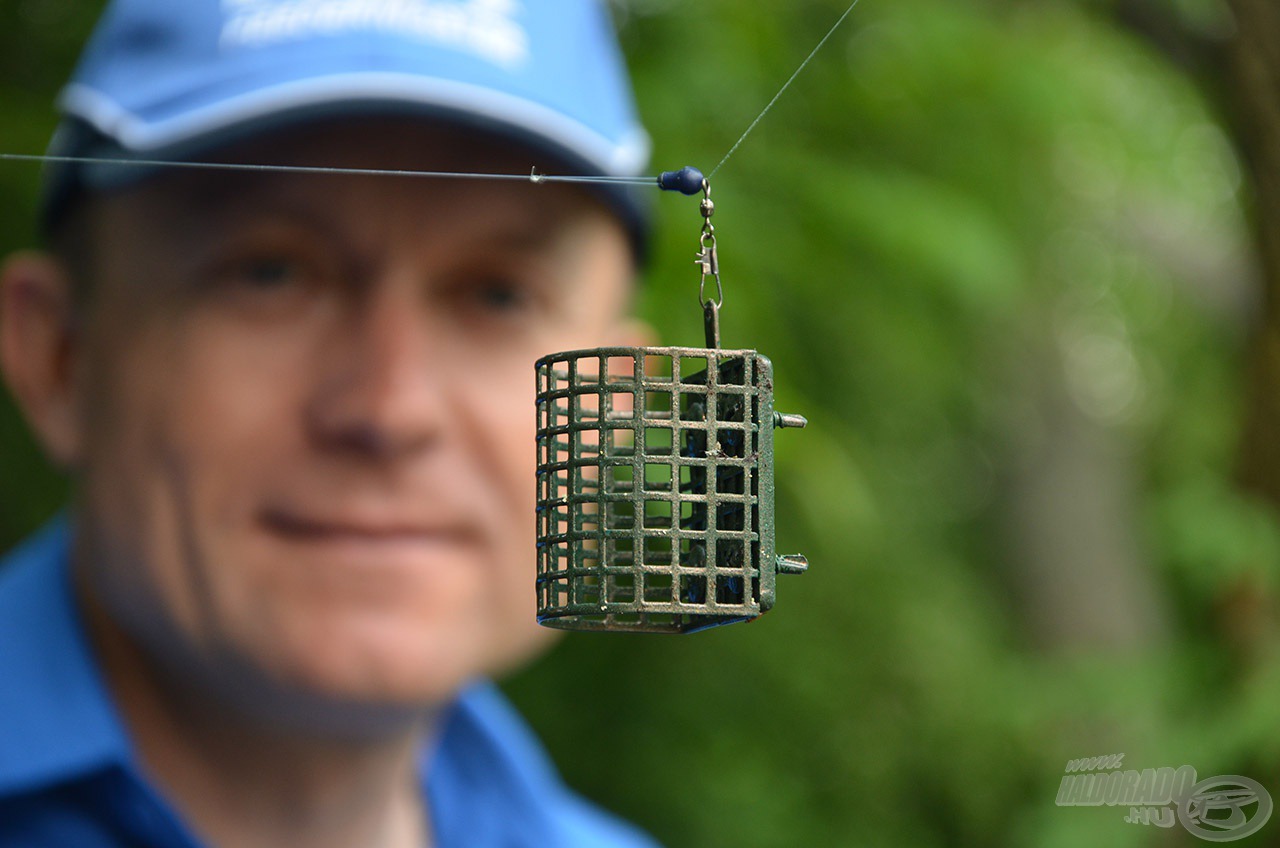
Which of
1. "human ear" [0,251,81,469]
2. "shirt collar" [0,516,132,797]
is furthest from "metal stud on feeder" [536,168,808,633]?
"human ear" [0,251,81,469]

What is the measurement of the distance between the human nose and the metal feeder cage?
2.06ft

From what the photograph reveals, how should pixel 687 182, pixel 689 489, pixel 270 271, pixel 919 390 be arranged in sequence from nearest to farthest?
pixel 687 182, pixel 689 489, pixel 270 271, pixel 919 390

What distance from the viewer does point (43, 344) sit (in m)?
2.40

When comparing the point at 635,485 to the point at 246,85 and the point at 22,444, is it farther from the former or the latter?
the point at 22,444

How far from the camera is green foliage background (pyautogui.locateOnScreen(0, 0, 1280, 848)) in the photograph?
327 centimetres

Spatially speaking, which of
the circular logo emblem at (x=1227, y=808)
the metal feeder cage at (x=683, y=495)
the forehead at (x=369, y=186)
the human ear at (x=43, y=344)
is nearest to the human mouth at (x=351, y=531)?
the forehead at (x=369, y=186)

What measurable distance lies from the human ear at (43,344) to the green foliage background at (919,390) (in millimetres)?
579

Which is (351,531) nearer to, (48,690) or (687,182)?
(48,690)

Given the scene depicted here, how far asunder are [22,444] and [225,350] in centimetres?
Result: 178

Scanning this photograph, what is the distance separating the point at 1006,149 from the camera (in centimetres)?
418

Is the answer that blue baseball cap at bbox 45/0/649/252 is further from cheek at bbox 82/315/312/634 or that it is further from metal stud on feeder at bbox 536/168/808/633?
metal stud on feeder at bbox 536/168/808/633

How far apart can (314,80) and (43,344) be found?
0.72 meters

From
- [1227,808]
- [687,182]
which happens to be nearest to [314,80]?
[687,182]

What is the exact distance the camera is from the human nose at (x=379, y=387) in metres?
1.97
